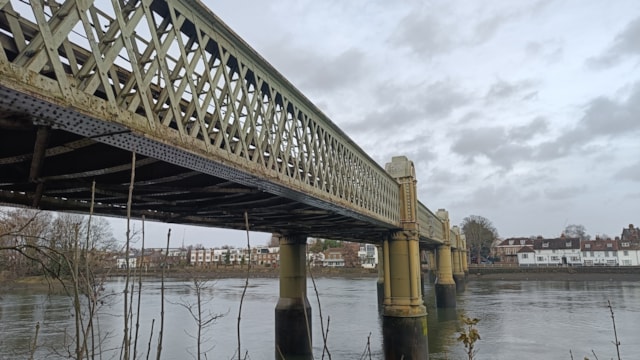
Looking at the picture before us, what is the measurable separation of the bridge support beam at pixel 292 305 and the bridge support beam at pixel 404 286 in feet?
13.4

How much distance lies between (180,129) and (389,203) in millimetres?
17740

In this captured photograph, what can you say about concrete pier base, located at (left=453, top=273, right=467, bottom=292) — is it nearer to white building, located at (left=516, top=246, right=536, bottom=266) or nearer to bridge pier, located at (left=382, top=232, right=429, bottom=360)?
bridge pier, located at (left=382, top=232, right=429, bottom=360)

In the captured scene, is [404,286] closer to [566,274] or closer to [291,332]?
[291,332]

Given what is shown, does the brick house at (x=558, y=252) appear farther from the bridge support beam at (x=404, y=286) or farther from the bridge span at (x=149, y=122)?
the bridge span at (x=149, y=122)

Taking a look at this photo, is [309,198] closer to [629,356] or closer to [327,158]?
[327,158]

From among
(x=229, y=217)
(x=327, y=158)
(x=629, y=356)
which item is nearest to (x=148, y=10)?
(x=327, y=158)

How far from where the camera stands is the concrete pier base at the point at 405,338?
2173cm

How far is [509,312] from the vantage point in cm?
4241

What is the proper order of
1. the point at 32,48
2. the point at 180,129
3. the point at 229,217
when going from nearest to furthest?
the point at 32,48, the point at 180,129, the point at 229,217

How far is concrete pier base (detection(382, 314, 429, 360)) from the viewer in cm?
2173

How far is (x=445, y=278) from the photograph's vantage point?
5041cm

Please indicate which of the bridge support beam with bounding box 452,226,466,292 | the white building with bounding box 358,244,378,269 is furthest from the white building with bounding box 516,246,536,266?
the bridge support beam with bounding box 452,226,466,292

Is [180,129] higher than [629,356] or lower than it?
higher

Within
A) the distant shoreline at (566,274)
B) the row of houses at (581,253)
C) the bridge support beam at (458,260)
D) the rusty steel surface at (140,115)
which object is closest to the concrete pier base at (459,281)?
the bridge support beam at (458,260)
